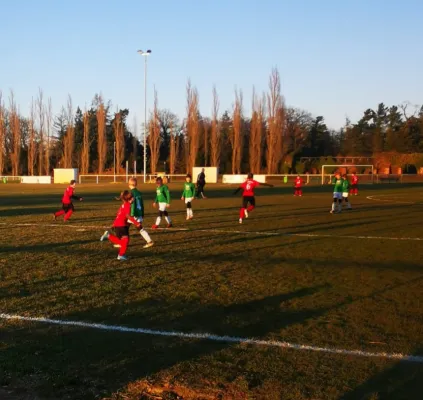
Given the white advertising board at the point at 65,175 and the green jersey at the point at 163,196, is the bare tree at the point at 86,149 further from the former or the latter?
the green jersey at the point at 163,196

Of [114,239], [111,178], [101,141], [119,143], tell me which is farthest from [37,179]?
[114,239]

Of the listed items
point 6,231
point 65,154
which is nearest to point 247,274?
point 6,231

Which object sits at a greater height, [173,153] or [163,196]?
[173,153]

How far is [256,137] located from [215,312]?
6817 centimetres

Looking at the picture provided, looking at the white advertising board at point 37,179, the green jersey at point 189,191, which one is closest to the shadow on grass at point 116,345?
the green jersey at point 189,191

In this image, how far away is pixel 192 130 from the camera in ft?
249

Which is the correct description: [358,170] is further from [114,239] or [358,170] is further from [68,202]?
[114,239]

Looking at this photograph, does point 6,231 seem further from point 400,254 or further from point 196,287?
point 400,254

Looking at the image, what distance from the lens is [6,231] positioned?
52.4 feet

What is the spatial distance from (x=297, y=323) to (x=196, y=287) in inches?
91.9

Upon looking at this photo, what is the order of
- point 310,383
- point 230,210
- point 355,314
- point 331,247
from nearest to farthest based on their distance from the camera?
point 310,383 < point 355,314 < point 331,247 < point 230,210

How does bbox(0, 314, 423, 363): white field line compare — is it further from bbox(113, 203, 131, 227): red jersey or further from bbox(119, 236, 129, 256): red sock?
bbox(113, 203, 131, 227): red jersey

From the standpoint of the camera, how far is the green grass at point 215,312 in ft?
15.2

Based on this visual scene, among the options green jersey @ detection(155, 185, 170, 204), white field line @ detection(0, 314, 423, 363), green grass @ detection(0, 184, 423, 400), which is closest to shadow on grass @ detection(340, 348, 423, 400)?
green grass @ detection(0, 184, 423, 400)
